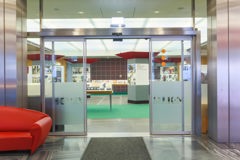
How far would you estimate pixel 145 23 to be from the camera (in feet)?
32.5

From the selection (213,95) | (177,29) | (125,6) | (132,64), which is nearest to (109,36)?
(125,6)

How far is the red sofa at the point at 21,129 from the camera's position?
4848 mm

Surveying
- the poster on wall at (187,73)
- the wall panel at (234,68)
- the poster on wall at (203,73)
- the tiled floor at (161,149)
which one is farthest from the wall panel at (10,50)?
the wall panel at (234,68)

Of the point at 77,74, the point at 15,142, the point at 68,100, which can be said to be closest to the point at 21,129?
the point at 15,142

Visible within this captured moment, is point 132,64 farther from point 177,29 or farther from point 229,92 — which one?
point 229,92

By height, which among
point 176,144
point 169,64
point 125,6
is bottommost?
point 176,144

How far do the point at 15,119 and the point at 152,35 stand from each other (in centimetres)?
378

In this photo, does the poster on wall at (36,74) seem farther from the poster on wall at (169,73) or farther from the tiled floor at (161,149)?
the poster on wall at (169,73)

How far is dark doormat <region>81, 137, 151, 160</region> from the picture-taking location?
4.82 meters

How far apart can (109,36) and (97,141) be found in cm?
263

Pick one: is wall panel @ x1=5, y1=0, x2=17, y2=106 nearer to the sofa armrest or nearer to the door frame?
the door frame

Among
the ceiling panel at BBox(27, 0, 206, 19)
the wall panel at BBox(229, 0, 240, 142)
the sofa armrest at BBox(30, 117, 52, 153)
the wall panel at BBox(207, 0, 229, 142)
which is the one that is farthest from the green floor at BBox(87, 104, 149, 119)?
the sofa armrest at BBox(30, 117, 52, 153)

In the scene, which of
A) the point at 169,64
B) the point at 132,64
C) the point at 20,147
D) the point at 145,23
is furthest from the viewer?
the point at 132,64

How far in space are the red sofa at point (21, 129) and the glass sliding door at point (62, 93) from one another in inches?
45.5
